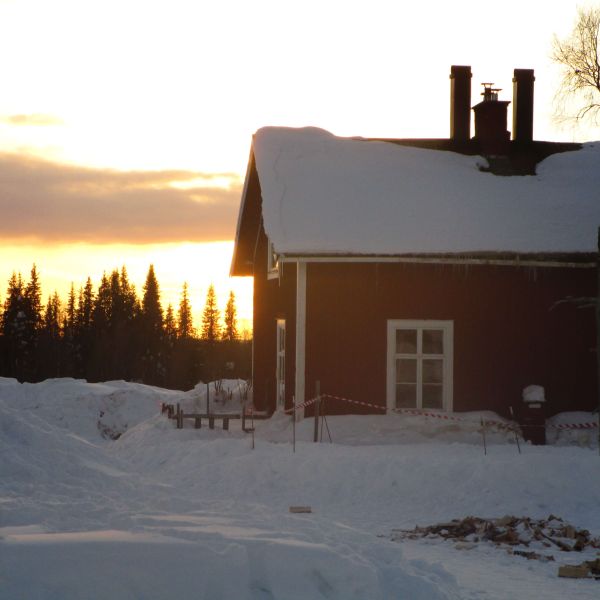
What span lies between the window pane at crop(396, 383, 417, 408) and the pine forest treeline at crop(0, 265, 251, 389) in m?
49.2

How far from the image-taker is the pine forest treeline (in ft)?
→ 240

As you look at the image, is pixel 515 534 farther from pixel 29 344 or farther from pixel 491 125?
pixel 29 344

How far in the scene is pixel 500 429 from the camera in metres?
18.6

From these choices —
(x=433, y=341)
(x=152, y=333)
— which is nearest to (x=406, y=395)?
(x=433, y=341)

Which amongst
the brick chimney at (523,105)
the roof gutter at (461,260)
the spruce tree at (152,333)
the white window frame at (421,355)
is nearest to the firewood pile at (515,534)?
the white window frame at (421,355)

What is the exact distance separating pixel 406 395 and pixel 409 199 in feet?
14.4

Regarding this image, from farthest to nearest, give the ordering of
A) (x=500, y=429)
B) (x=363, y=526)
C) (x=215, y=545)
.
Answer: (x=500, y=429) → (x=363, y=526) → (x=215, y=545)

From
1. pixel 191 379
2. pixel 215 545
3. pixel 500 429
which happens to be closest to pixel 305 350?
pixel 500 429

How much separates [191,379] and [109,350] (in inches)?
530

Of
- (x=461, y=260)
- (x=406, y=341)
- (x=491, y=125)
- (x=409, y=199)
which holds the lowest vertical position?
(x=406, y=341)

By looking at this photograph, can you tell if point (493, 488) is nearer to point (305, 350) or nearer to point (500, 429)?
point (500, 429)

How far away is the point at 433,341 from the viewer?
1930cm

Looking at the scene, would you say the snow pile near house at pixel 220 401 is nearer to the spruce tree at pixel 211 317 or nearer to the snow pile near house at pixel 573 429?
the snow pile near house at pixel 573 429

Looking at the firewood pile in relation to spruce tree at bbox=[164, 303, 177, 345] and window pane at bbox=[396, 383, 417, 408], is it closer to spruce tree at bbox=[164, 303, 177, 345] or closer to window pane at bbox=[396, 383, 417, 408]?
window pane at bbox=[396, 383, 417, 408]
